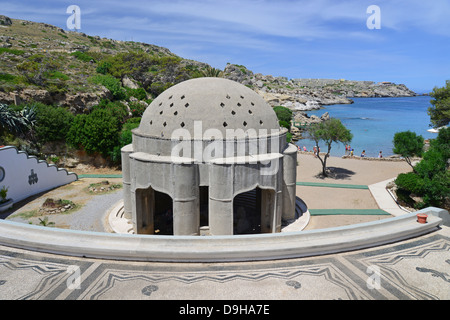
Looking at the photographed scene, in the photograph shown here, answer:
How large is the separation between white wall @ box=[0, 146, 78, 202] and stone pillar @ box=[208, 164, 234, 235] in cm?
1745

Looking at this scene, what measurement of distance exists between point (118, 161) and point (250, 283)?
29.8 metres

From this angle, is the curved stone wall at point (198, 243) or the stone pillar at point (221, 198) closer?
the curved stone wall at point (198, 243)

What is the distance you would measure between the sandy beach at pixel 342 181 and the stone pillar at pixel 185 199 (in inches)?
291

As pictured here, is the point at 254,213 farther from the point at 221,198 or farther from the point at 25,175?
the point at 25,175

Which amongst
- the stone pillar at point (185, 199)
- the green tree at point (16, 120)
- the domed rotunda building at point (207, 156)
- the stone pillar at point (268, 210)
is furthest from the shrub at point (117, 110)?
the stone pillar at point (268, 210)

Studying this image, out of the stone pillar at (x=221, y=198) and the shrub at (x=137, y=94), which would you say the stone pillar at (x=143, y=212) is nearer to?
the stone pillar at (x=221, y=198)

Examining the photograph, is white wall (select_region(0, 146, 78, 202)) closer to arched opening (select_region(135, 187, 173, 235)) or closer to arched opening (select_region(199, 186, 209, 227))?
arched opening (select_region(135, 187, 173, 235))

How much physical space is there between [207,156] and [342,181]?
19.8 metres

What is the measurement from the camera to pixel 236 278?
832cm

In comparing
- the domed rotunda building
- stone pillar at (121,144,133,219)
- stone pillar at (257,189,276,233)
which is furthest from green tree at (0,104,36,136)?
stone pillar at (257,189,276,233)

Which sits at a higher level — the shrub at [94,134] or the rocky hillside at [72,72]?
the rocky hillside at [72,72]

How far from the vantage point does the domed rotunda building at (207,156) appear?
1477 centimetres
